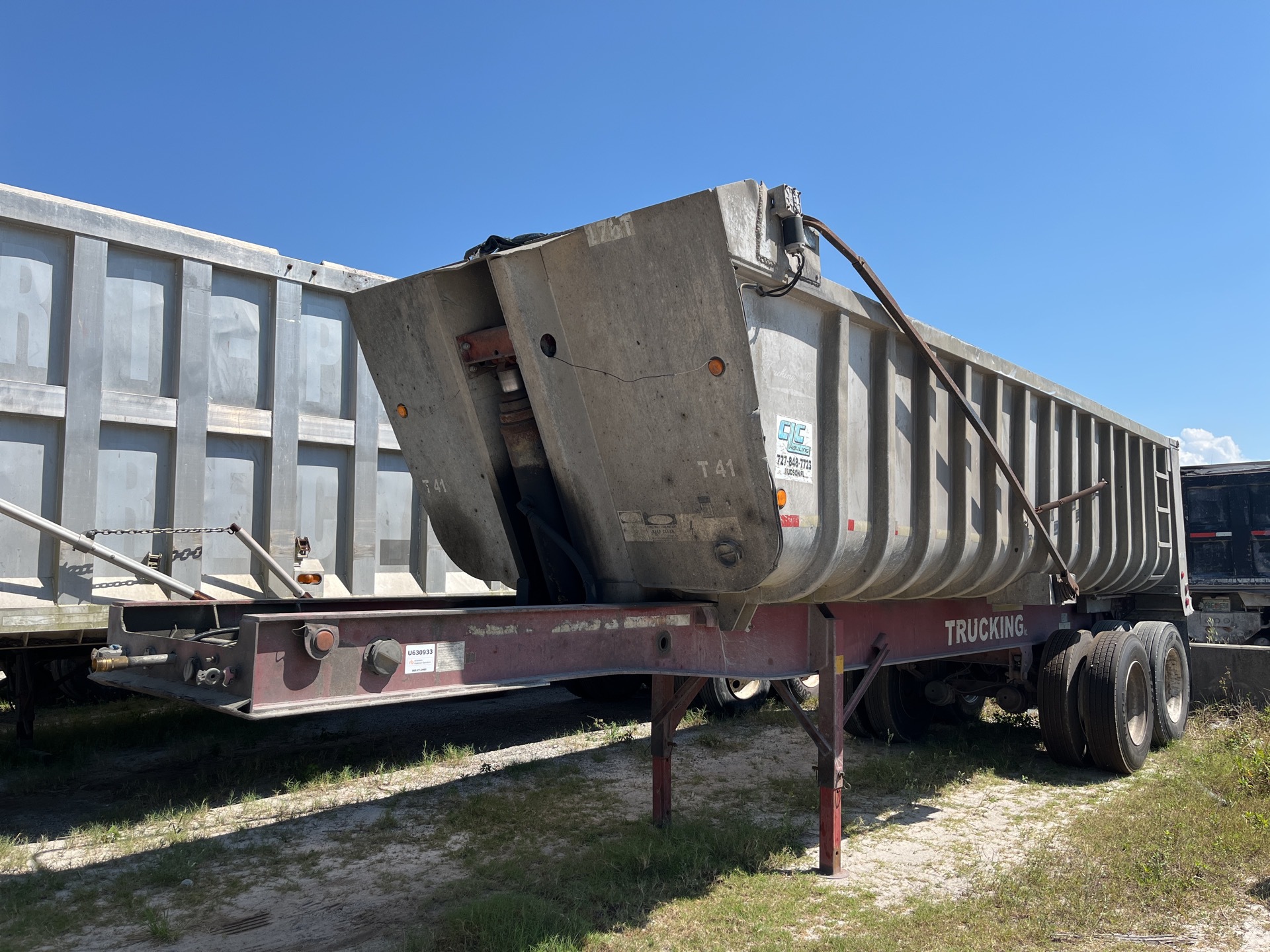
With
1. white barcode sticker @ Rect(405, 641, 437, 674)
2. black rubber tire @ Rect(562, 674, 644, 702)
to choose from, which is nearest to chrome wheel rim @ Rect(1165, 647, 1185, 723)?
black rubber tire @ Rect(562, 674, 644, 702)

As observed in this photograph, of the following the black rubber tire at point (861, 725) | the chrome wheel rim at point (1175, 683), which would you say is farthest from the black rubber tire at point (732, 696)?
the chrome wheel rim at point (1175, 683)

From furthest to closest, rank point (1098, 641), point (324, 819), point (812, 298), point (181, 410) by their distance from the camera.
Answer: point (1098, 641) < point (181, 410) < point (324, 819) < point (812, 298)

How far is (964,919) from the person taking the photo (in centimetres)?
402

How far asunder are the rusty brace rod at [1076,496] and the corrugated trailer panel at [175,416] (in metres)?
4.57

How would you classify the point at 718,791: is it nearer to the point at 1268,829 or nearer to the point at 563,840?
the point at 563,840

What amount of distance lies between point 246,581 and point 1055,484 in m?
5.52

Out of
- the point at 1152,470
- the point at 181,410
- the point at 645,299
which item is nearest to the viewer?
the point at 645,299

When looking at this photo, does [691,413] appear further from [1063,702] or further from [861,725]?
[861,725]

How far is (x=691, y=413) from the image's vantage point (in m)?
3.96

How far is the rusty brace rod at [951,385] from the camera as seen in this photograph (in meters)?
4.43

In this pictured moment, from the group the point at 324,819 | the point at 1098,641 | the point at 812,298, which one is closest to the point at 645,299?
the point at 812,298

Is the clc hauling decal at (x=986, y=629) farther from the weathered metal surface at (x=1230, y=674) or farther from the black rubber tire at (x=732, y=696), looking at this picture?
the weathered metal surface at (x=1230, y=674)

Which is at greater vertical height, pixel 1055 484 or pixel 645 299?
pixel 645 299

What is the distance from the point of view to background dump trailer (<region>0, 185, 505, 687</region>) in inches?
215
